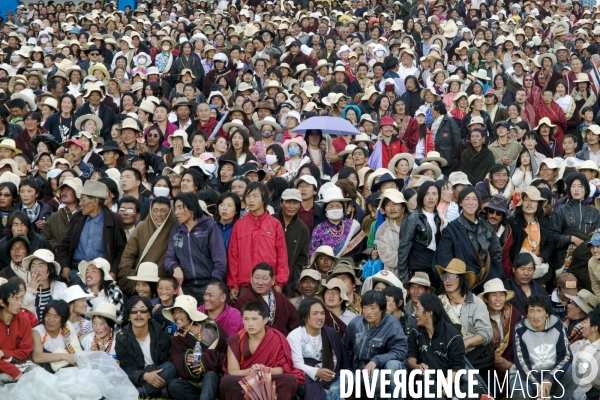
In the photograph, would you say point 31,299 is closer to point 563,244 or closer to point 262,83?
point 563,244

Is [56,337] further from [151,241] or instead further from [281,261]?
[281,261]

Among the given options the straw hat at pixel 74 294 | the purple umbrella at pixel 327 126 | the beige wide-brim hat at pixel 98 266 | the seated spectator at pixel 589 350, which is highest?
the purple umbrella at pixel 327 126

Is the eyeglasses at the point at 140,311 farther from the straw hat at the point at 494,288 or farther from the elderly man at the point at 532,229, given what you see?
the elderly man at the point at 532,229

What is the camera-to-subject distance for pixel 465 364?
321 inches

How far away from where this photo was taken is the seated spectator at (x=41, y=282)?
894 cm

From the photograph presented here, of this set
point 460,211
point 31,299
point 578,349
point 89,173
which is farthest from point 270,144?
point 578,349

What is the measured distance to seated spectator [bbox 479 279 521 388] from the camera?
8.61 metres

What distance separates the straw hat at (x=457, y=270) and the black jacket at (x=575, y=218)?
1.55 meters

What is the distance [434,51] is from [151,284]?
Result: 10218 millimetres

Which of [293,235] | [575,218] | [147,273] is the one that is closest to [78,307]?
[147,273]

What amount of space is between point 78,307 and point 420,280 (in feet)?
9.96

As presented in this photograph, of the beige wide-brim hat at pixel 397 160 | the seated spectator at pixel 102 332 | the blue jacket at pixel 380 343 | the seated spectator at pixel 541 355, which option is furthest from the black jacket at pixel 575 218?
the seated spectator at pixel 102 332

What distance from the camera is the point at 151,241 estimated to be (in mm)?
9508

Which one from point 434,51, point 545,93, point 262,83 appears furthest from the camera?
point 434,51
